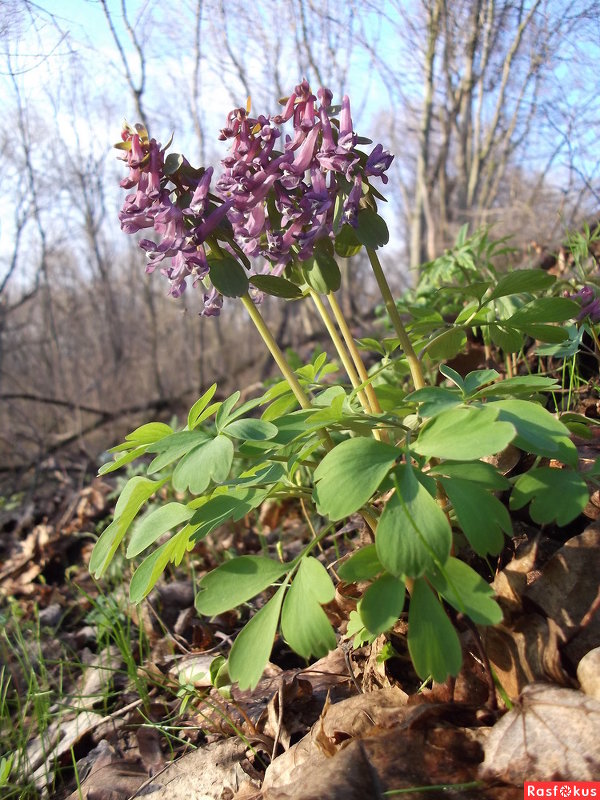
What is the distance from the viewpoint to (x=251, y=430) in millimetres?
1068

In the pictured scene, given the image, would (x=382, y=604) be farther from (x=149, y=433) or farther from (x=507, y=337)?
(x=507, y=337)

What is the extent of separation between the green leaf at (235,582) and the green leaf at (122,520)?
0.83 ft

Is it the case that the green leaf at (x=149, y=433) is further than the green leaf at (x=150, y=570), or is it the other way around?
the green leaf at (x=149, y=433)

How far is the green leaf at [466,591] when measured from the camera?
33.1 inches

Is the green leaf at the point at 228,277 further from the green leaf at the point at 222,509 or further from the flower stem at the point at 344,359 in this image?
the green leaf at the point at 222,509

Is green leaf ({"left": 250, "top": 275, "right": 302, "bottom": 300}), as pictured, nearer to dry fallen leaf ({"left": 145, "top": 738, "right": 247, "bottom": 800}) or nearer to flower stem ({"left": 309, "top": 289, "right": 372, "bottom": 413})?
flower stem ({"left": 309, "top": 289, "right": 372, "bottom": 413})

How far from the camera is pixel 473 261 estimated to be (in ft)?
7.89

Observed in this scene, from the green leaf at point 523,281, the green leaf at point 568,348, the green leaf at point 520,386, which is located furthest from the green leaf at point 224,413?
the green leaf at point 568,348

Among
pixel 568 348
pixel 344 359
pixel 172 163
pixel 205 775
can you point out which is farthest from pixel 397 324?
pixel 205 775

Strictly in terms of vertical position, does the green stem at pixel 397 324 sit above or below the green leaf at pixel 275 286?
below

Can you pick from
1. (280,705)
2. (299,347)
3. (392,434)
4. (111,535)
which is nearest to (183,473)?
(111,535)

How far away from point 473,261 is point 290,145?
1403 millimetres

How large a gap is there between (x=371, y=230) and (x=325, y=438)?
1.54 feet

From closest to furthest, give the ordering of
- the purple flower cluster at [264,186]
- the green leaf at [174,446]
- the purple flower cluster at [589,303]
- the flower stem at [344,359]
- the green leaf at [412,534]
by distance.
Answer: the green leaf at [412,534] → the green leaf at [174,446] → the purple flower cluster at [264,186] → the flower stem at [344,359] → the purple flower cluster at [589,303]
